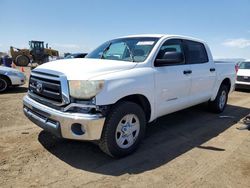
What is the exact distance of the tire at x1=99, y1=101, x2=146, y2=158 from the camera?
11.2 feet

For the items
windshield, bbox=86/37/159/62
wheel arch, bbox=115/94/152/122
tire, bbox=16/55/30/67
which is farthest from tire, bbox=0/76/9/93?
tire, bbox=16/55/30/67

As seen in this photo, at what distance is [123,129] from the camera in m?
3.68

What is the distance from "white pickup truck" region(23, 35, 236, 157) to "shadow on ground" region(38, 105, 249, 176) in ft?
0.82

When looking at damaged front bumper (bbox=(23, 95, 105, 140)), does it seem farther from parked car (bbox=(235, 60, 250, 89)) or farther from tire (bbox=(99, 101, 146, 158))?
parked car (bbox=(235, 60, 250, 89))

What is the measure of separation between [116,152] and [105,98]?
2.96 feet

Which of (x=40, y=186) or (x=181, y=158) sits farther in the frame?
(x=181, y=158)

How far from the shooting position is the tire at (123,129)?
342 centimetres

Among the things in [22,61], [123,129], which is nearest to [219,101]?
[123,129]

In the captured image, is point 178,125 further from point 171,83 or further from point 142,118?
point 142,118

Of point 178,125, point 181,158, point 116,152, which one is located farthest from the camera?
point 178,125

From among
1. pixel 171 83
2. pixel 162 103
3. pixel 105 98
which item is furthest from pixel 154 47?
pixel 105 98

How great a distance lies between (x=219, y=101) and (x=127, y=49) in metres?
3.42

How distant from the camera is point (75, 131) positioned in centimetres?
331

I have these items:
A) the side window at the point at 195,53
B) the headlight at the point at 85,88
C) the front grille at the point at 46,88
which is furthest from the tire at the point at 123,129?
the side window at the point at 195,53
